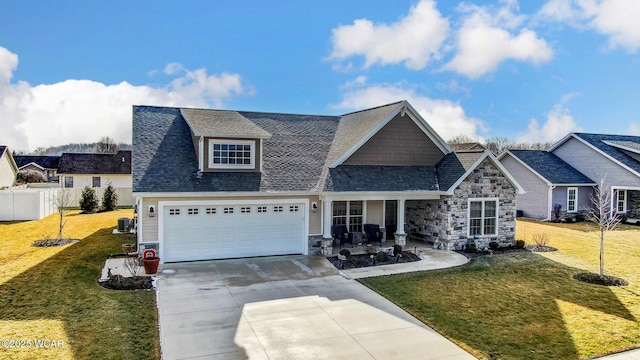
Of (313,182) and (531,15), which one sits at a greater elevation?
(531,15)

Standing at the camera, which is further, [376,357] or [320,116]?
[320,116]

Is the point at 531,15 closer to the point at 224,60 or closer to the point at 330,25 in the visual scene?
the point at 330,25

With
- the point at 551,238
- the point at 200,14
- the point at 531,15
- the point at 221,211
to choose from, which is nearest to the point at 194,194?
the point at 221,211

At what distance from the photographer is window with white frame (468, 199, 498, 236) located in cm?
1869

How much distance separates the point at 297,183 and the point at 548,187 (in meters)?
19.5

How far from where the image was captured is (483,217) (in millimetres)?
18797

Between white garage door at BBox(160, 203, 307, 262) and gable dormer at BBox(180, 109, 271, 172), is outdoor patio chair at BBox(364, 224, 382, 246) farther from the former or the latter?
gable dormer at BBox(180, 109, 271, 172)

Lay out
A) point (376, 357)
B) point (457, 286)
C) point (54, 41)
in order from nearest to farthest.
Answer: point (376, 357) → point (457, 286) → point (54, 41)

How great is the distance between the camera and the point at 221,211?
52.6ft

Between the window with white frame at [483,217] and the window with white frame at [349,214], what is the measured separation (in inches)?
188

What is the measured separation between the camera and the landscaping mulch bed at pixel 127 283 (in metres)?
12.4

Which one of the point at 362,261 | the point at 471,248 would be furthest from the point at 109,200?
the point at 471,248

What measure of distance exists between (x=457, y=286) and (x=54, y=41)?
61.3 feet

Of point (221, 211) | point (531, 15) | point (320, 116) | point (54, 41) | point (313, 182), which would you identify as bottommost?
point (221, 211)
